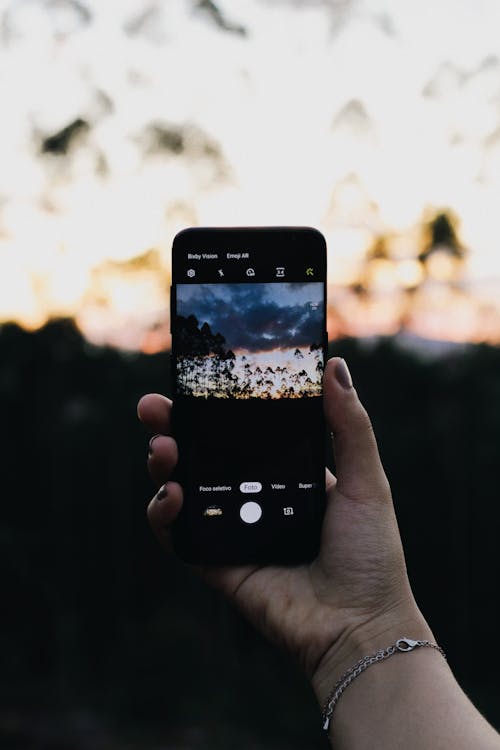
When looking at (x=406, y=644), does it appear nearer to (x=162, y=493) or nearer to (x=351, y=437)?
(x=351, y=437)

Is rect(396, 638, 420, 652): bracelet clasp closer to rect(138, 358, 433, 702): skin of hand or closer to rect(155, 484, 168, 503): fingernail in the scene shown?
rect(138, 358, 433, 702): skin of hand

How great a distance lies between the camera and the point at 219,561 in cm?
169

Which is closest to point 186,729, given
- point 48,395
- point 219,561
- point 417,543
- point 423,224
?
point 417,543

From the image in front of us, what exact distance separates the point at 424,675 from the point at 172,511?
0.60 metres

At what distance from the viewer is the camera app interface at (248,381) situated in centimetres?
174

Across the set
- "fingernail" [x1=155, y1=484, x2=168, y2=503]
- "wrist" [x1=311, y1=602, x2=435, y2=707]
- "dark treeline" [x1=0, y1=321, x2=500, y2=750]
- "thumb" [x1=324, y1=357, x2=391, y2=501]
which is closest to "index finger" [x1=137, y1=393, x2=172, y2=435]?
"fingernail" [x1=155, y1=484, x2=168, y2=503]

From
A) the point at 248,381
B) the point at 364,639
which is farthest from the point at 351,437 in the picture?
the point at 364,639

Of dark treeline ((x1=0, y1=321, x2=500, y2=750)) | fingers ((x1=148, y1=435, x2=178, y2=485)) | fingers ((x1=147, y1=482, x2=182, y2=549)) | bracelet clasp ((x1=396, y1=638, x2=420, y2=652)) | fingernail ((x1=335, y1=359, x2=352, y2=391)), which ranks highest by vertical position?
fingernail ((x1=335, y1=359, x2=352, y2=391))

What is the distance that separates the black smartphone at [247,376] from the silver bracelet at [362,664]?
35 cm

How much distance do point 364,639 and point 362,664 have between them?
6cm

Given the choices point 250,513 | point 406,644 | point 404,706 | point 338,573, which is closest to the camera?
point 404,706

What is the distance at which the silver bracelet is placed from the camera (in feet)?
4.73

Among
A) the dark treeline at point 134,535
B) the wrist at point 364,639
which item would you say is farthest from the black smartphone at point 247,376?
the dark treeline at point 134,535

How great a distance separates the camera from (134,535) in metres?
12.3
